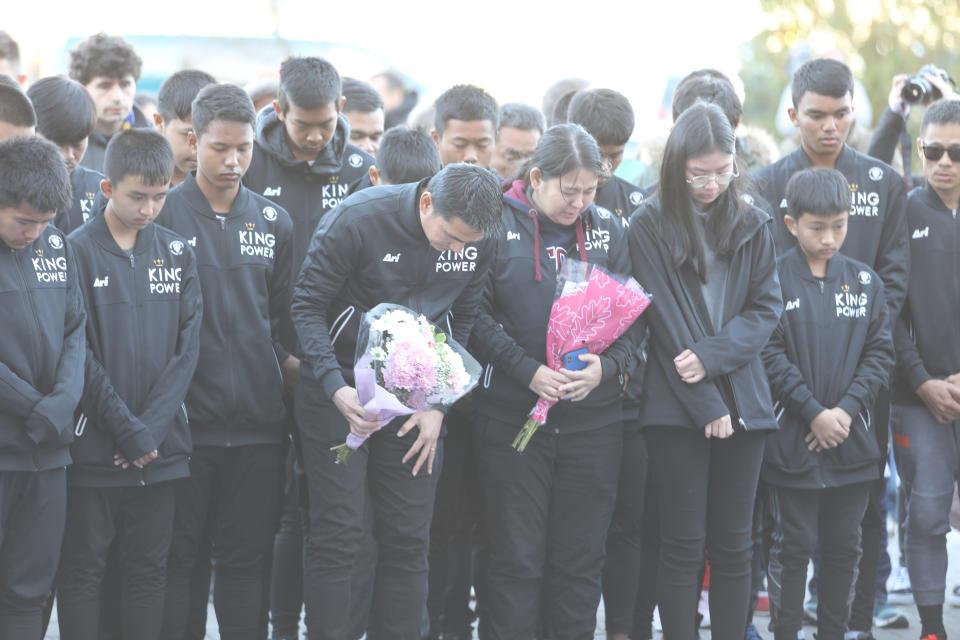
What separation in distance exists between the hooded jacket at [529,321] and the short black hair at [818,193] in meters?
0.95

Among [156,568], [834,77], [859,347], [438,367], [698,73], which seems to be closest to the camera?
[438,367]

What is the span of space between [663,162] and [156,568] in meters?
2.67

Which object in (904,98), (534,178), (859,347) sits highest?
(904,98)

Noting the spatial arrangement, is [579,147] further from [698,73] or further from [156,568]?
[156,568]

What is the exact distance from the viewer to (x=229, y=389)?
→ 478 cm

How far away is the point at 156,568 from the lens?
459 cm

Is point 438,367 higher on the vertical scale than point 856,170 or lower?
lower

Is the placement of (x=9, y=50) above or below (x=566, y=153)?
above

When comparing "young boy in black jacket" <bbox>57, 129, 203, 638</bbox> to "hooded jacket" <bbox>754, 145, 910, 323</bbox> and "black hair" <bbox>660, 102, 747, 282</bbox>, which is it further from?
"hooded jacket" <bbox>754, 145, 910, 323</bbox>

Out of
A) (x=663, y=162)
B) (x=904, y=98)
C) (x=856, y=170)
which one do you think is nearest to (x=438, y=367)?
(x=663, y=162)

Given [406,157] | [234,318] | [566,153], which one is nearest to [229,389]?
[234,318]

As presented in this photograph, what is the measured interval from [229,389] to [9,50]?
3.16m

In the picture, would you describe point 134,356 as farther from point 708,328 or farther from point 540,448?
point 708,328

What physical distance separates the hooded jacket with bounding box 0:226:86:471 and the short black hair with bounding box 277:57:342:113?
1.38 m
